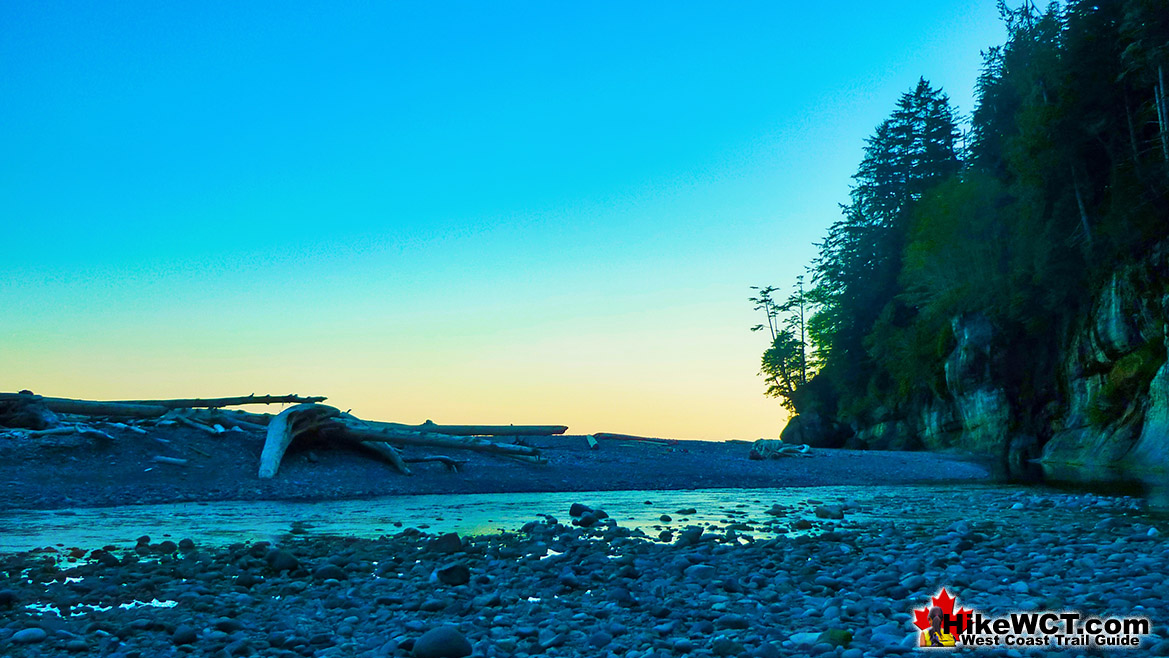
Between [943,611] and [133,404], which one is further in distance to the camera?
[133,404]

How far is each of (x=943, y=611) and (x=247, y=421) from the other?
748 inches

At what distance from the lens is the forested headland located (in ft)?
86.0

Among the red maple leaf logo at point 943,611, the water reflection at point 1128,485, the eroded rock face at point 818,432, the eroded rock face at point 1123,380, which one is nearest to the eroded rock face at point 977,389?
the eroded rock face at point 1123,380

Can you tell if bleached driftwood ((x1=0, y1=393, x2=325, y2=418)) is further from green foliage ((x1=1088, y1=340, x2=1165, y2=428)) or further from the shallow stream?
green foliage ((x1=1088, y1=340, x2=1165, y2=428))

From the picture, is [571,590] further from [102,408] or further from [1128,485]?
[102,408]

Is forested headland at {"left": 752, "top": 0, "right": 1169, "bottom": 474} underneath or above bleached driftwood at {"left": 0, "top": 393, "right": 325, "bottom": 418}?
above

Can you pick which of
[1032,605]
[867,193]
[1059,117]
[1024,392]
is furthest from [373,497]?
[867,193]

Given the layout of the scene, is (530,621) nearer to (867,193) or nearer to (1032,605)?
(1032,605)

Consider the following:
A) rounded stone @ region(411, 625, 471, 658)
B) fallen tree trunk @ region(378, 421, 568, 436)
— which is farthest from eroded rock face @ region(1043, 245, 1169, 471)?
rounded stone @ region(411, 625, 471, 658)

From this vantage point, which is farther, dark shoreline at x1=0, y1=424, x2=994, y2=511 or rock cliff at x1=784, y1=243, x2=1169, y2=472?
rock cliff at x1=784, y1=243, x2=1169, y2=472

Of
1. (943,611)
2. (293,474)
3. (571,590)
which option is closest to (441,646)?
(571,590)

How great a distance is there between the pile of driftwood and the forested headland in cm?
1973

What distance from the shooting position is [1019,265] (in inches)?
1414

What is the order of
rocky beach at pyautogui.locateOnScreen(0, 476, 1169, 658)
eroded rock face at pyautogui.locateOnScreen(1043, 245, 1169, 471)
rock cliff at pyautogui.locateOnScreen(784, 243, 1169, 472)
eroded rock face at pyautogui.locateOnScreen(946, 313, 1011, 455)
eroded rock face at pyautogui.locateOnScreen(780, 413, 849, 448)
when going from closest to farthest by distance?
rocky beach at pyautogui.locateOnScreen(0, 476, 1169, 658)
eroded rock face at pyautogui.locateOnScreen(1043, 245, 1169, 471)
rock cliff at pyautogui.locateOnScreen(784, 243, 1169, 472)
eroded rock face at pyautogui.locateOnScreen(946, 313, 1011, 455)
eroded rock face at pyautogui.locateOnScreen(780, 413, 849, 448)
